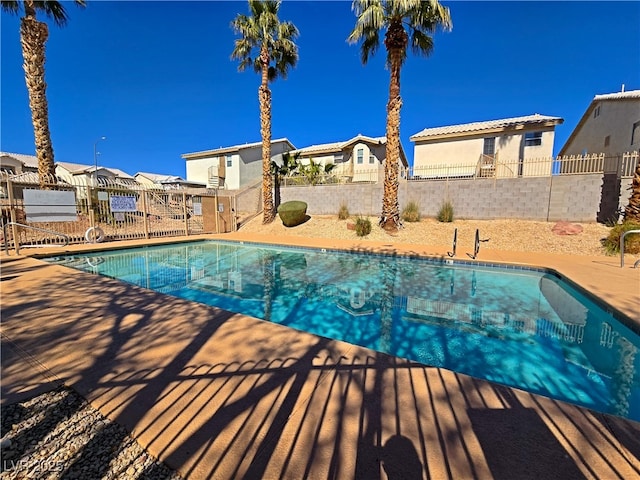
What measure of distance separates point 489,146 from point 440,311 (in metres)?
17.1

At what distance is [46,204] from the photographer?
9945 mm

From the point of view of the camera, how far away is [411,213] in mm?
14328

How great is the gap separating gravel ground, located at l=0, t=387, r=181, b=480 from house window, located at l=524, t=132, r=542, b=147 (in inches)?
880

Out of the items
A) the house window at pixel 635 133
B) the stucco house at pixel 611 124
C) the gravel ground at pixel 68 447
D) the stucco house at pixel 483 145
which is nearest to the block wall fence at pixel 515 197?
the stucco house at pixel 483 145

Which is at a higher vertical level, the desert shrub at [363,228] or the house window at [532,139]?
the house window at [532,139]

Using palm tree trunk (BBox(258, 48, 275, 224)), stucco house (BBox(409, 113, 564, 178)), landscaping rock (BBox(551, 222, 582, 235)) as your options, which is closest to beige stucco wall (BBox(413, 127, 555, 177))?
stucco house (BBox(409, 113, 564, 178))

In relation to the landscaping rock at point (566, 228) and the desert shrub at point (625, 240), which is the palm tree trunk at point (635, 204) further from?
the landscaping rock at point (566, 228)

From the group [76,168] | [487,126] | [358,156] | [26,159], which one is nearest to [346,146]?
[358,156]

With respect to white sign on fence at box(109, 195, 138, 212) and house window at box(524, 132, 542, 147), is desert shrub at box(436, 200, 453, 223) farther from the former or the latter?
white sign on fence at box(109, 195, 138, 212)

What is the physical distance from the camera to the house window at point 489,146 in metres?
18.2

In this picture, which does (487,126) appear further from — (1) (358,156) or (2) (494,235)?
(2) (494,235)

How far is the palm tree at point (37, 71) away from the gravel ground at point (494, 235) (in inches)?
458

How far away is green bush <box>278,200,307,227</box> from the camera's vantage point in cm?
1652

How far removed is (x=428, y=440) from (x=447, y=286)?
5923 mm
